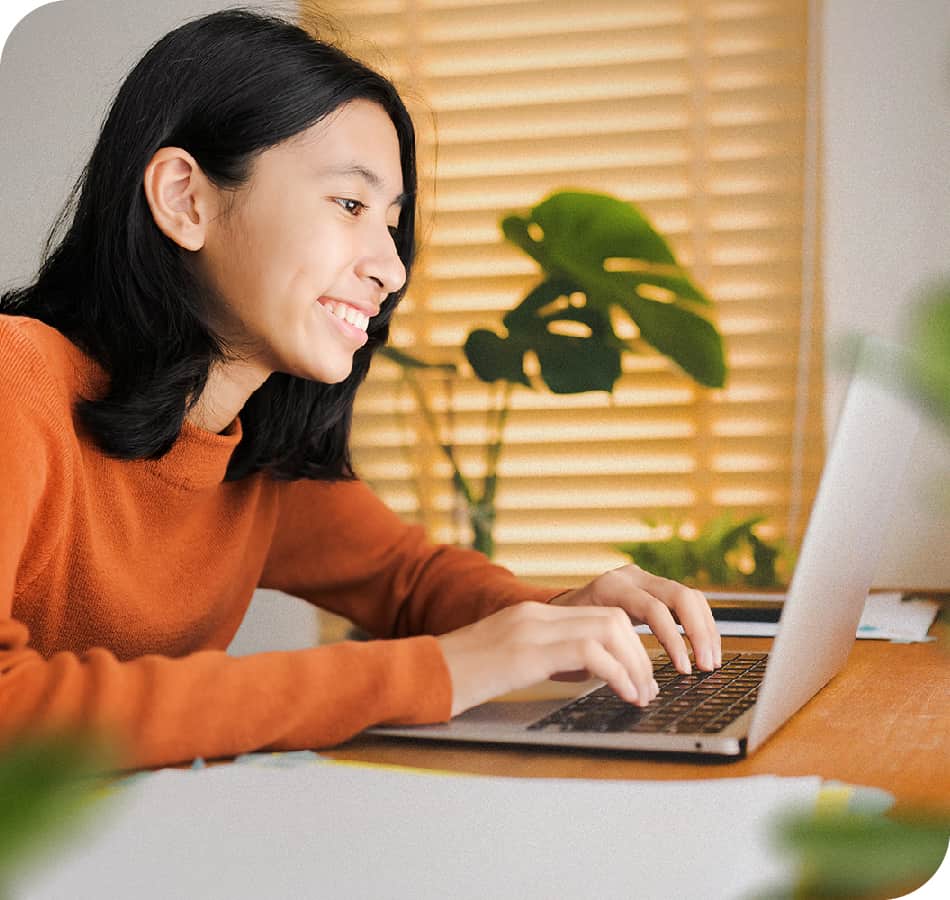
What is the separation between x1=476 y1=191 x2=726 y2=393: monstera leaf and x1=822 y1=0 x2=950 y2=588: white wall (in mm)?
211

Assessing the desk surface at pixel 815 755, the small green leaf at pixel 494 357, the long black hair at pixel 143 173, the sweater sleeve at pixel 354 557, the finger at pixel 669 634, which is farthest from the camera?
the small green leaf at pixel 494 357

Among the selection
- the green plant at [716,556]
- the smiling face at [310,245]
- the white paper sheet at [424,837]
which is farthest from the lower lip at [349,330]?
the green plant at [716,556]

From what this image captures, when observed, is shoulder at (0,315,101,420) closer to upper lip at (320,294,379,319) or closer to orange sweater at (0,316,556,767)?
orange sweater at (0,316,556,767)

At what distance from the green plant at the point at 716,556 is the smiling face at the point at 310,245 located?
85cm

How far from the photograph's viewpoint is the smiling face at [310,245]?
0.93m

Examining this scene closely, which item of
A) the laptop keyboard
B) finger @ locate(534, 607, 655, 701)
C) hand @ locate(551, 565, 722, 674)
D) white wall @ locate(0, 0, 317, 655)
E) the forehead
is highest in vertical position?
white wall @ locate(0, 0, 317, 655)

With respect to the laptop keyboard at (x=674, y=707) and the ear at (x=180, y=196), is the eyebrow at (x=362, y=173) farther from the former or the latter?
the laptop keyboard at (x=674, y=707)

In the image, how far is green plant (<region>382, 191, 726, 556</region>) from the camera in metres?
1.66

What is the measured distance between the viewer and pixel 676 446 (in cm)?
195

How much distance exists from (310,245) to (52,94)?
929mm

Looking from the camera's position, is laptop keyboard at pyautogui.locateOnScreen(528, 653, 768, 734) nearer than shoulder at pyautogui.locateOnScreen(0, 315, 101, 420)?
Yes

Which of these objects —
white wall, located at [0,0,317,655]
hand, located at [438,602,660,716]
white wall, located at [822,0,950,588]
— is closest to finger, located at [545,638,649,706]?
hand, located at [438,602,660,716]

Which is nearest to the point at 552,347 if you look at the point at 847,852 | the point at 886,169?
the point at 886,169

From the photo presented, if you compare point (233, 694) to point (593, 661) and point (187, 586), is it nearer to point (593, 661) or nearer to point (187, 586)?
point (593, 661)
